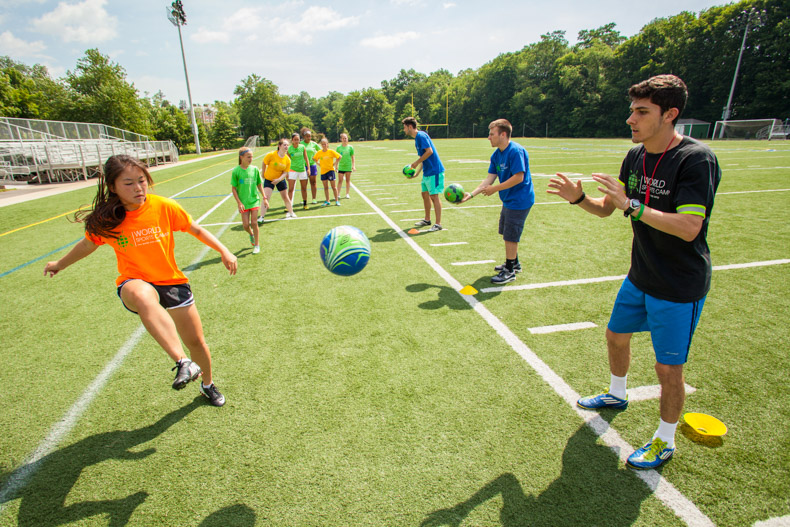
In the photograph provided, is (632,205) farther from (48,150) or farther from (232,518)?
(48,150)

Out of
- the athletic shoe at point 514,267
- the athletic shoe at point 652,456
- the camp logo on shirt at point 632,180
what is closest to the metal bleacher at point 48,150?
the athletic shoe at point 514,267

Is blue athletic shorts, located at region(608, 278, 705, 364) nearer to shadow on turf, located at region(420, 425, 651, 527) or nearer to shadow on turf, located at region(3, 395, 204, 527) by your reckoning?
shadow on turf, located at region(420, 425, 651, 527)

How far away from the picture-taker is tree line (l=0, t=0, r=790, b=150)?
125 feet

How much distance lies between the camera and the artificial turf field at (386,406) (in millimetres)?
2410

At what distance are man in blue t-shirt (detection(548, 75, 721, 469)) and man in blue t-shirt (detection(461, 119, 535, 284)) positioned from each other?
2750mm

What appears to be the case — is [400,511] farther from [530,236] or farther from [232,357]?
[530,236]

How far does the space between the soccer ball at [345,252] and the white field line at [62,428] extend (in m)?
2.48

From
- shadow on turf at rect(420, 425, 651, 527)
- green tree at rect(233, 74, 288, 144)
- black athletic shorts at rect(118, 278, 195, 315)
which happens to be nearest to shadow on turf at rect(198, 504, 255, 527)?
shadow on turf at rect(420, 425, 651, 527)

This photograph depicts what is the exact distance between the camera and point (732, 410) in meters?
3.09

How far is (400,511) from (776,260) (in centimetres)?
773

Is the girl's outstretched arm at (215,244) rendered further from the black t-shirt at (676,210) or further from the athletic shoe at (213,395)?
the black t-shirt at (676,210)

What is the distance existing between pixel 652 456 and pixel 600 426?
0.42m

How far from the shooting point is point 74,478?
2646mm

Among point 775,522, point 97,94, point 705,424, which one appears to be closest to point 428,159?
point 705,424
